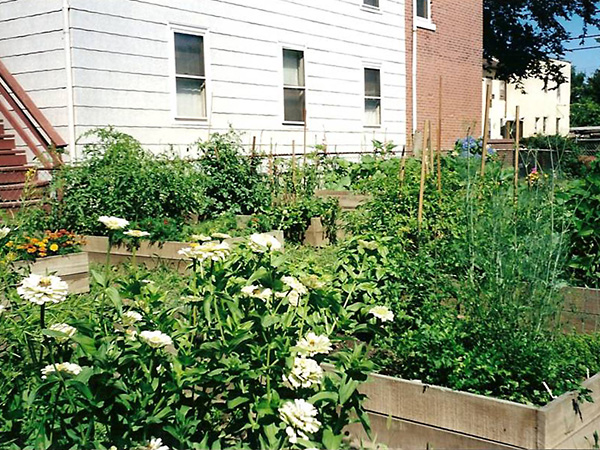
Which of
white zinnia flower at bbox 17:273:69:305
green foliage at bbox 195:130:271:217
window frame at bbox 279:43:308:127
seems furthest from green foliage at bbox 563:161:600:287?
window frame at bbox 279:43:308:127

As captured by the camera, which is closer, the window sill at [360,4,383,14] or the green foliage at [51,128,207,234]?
the green foliage at [51,128,207,234]

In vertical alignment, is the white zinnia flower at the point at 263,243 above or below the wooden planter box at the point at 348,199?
above

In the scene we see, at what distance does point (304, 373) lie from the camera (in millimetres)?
2887

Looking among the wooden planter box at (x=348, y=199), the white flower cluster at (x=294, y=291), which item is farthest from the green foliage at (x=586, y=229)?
the wooden planter box at (x=348, y=199)

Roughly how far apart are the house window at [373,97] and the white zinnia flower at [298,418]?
516 inches

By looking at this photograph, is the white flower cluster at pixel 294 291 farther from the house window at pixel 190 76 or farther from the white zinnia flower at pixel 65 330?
the house window at pixel 190 76

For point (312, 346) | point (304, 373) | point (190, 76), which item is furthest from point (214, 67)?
point (304, 373)

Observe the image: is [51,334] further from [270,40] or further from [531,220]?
[270,40]

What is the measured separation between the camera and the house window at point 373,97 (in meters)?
15.5

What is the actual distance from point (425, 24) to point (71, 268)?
12.2 m

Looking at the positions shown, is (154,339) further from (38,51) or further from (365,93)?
(365,93)

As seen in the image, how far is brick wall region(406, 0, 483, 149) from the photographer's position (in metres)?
16.8

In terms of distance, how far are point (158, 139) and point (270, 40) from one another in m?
3.18

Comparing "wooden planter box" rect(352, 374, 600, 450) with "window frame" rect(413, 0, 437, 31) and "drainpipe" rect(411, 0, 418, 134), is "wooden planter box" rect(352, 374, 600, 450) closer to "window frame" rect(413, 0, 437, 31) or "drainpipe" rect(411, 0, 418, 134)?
"drainpipe" rect(411, 0, 418, 134)
